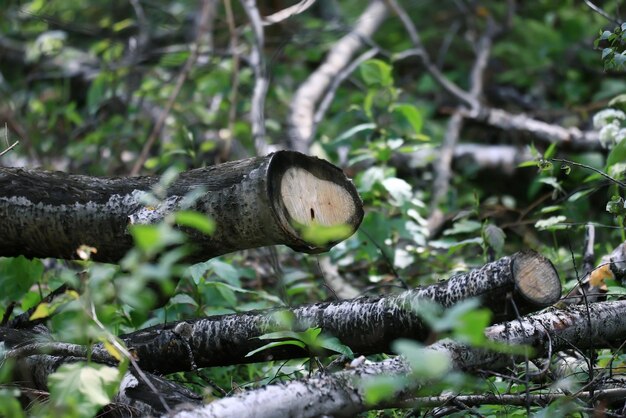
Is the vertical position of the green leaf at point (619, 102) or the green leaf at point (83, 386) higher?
the green leaf at point (619, 102)

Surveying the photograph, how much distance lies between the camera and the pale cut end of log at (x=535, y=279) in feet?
6.60

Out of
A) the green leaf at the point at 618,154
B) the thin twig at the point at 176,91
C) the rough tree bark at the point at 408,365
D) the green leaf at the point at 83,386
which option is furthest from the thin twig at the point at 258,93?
the green leaf at the point at 83,386

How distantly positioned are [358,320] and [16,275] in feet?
4.76

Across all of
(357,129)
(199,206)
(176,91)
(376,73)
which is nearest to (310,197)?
(199,206)

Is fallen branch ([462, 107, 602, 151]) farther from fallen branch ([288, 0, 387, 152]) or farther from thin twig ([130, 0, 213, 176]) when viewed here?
thin twig ([130, 0, 213, 176])

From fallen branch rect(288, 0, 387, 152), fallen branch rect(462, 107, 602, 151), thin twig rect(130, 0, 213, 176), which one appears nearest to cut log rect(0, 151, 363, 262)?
thin twig rect(130, 0, 213, 176)

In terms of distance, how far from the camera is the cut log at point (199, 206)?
90.6 inches

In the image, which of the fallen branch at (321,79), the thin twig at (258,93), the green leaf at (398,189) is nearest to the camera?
the green leaf at (398,189)

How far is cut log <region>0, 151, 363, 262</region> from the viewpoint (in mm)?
2301

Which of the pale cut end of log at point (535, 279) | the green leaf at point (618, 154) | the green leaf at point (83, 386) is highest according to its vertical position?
the green leaf at point (618, 154)

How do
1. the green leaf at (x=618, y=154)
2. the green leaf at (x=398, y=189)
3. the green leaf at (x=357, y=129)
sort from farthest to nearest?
the green leaf at (x=357, y=129), the green leaf at (x=398, y=189), the green leaf at (x=618, y=154)

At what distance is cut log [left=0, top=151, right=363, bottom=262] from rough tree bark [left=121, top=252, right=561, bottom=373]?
0.76 ft

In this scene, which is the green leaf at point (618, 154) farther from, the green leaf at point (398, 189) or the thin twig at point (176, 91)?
the thin twig at point (176, 91)

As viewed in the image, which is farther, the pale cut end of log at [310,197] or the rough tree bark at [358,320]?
the pale cut end of log at [310,197]
